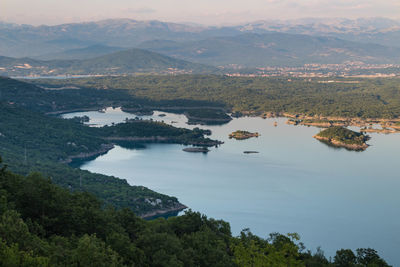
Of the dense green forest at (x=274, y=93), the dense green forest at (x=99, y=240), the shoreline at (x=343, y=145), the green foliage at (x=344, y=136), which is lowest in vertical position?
the dense green forest at (x=274, y=93)

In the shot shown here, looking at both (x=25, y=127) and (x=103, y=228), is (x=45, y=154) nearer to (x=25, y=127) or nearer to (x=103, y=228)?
(x=25, y=127)

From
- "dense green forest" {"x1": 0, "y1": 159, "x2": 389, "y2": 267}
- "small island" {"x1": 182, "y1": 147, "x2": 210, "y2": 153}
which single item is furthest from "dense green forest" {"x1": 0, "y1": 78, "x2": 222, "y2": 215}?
"dense green forest" {"x1": 0, "y1": 159, "x2": 389, "y2": 267}

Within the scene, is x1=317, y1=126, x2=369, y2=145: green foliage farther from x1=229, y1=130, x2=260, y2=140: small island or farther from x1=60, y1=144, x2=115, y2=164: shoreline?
x1=60, y1=144, x2=115, y2=164: shoreline

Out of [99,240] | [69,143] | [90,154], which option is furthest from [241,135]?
[99,240]

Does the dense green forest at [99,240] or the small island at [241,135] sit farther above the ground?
the dense green forest at [99,240]

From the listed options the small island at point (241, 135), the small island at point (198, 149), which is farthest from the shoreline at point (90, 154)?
the small island at point (241, 135)

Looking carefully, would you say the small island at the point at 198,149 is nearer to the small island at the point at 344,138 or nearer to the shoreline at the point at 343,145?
the small island at the point at 344,138

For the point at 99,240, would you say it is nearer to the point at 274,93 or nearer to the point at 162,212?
the point at 162,212

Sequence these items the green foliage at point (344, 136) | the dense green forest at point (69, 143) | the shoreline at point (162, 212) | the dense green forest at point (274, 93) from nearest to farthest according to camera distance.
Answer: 1. the shoreline at point (162, 212)
2. the dense green forest at point (69, 143)
3. the green foliage at point (344, 136)
4. the dense green forest at point (274, 93)

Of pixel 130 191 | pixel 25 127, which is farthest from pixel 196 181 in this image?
pixel 25 127
